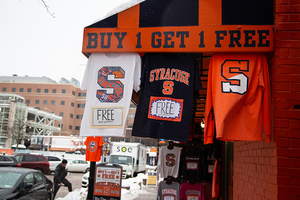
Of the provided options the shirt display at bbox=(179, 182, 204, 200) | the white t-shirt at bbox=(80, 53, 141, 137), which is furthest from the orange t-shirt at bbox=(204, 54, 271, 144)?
the shirt display at bbox=(179, 182, 204, 200)

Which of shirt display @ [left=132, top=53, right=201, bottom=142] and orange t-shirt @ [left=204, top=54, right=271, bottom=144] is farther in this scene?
shirt display @ [left=132, top=53, right=201, bottom=142]

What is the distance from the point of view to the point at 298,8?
370cm

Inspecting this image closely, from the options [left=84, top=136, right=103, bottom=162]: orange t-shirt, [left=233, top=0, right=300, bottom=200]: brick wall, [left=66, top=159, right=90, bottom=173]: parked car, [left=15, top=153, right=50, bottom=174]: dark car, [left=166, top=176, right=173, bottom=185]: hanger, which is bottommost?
[left=66, top=159, right=90, bottom=173]: parked car

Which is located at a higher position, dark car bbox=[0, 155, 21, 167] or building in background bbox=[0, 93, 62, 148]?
building in background bbox=[0, 93, 62, 148]

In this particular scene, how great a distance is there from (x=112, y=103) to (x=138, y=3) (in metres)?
1.66

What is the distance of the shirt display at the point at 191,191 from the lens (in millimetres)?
6820

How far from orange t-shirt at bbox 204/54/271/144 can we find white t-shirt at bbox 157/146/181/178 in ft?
11.9

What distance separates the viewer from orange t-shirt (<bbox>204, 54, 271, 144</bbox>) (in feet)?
12.1

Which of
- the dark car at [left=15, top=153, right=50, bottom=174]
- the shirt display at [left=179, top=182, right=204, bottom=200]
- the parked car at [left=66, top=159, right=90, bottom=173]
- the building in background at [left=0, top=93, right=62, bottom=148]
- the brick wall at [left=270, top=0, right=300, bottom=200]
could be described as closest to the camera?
the brick wall at [left=270, top=0, right=300, bottom=200]

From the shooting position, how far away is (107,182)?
340 inches

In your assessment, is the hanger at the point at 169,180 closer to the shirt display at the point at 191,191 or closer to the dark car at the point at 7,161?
the shirt display at the point at 191,191

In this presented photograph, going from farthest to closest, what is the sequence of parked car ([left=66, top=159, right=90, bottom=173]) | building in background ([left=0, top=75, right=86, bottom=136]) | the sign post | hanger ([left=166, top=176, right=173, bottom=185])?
building in background ([left=0, top=75, right=86, bottom=136])
parked car ([left=66, top=159, right=90, bottom=173])
the sign post
hanger ([left=166, top=176, right=173, bottom=185])

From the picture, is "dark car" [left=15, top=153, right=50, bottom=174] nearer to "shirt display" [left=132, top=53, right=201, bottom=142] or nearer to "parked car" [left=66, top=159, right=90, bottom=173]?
"parked car" [left=66, top=159, right=90, bottom=173]

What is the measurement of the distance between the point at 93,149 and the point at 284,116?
379 inches
